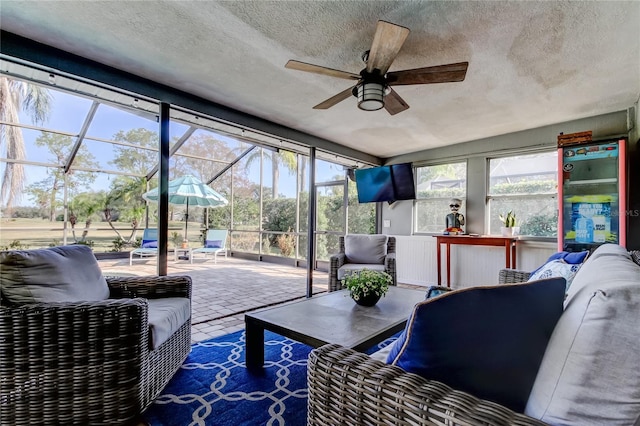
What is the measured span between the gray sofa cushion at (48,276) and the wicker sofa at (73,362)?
0.07 meters

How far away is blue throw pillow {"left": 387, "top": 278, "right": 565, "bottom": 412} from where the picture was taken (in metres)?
0.78

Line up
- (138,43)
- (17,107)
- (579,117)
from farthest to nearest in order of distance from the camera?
(17,107)
(579,117)
(138,43)

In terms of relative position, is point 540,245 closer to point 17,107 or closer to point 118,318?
point 118,318

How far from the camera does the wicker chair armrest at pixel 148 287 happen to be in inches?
84.4

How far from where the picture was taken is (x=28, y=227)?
6.01m

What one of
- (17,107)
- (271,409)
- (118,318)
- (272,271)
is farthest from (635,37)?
(17,107)

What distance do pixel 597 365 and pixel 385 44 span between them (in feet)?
5.74

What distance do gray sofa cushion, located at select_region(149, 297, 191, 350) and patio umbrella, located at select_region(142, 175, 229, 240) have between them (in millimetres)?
4776

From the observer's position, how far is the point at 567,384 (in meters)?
0.73

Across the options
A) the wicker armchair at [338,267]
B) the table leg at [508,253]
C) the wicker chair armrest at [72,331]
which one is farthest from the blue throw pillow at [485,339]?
the table leg at [508,253]

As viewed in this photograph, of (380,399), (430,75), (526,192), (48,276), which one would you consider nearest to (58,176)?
(48,276)

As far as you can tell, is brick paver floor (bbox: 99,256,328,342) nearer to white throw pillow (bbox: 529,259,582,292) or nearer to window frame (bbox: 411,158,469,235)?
window frame (bbox: 411,158,469,235)

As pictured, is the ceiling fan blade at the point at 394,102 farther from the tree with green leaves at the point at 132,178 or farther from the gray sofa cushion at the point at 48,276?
the tree with green leaves at the point at 132,178

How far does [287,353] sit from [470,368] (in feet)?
6.28
